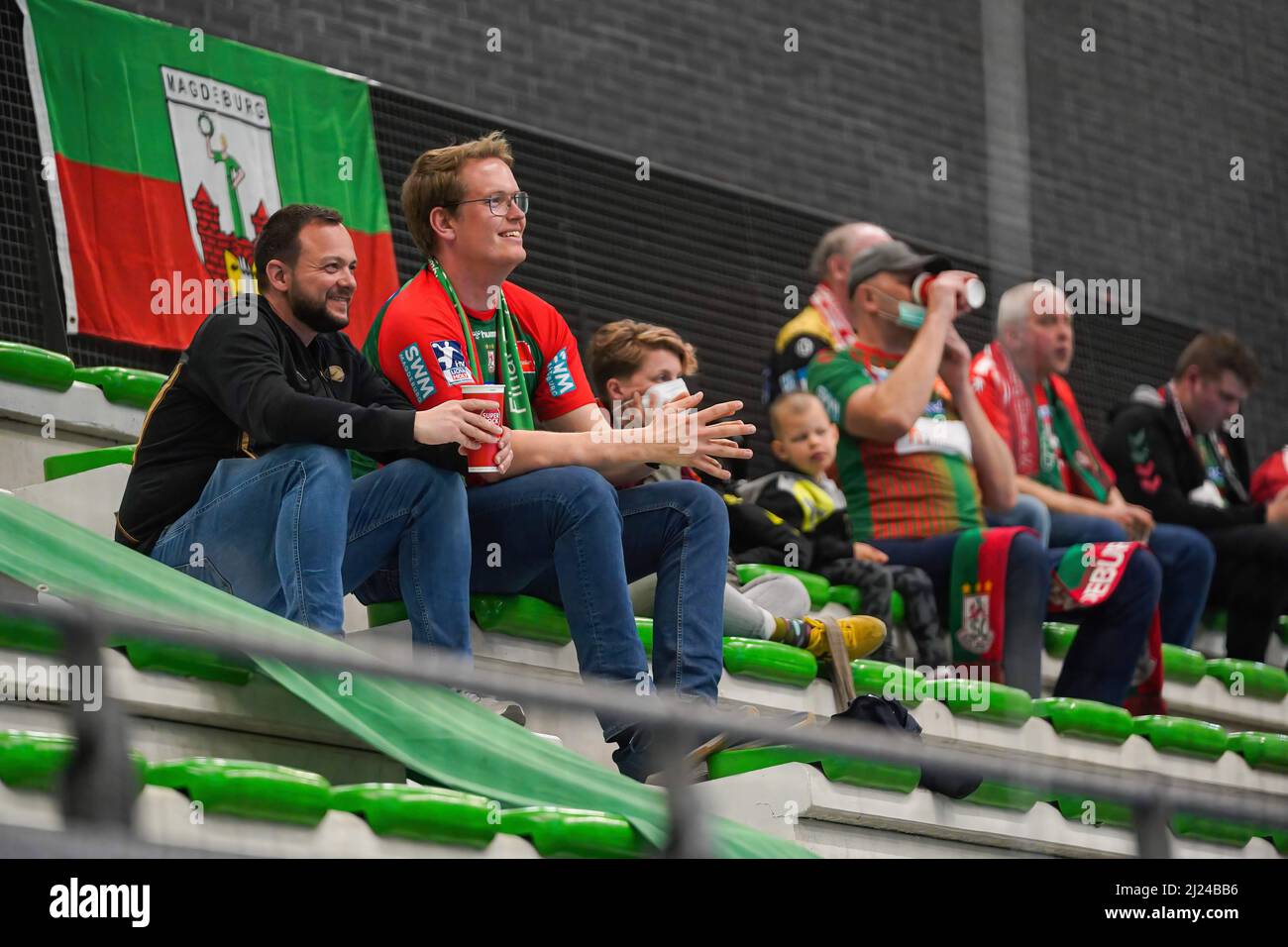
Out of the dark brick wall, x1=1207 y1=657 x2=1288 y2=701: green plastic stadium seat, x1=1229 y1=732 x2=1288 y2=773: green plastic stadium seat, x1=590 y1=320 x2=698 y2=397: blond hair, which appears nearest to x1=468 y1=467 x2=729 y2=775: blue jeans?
x1=590 y1=320 x2=698 y2=397: blond hair

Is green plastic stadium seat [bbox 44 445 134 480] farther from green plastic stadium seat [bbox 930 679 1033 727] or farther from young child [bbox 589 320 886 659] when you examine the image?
green plastic stadium seat [bbox 930 679 1033 727]

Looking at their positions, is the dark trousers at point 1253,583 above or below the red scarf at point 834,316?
below

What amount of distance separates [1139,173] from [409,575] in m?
6.08

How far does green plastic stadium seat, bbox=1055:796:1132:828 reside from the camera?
12.8ft

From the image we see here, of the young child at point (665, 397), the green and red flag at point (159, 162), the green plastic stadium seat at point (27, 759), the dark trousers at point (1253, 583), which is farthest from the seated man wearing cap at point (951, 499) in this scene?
the green plastic stadium seat at point (27, 759)

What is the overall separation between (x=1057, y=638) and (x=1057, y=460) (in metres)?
0.65

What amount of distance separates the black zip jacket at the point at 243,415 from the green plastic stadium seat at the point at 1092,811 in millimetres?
1444

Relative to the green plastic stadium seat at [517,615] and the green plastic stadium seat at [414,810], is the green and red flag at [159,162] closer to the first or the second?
the green plastic stadium seat at [517,615]

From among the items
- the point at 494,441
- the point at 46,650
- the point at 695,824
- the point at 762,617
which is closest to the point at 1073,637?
the point at 762,617

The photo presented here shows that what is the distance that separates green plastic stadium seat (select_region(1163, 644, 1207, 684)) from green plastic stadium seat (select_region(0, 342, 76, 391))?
2.75 meters

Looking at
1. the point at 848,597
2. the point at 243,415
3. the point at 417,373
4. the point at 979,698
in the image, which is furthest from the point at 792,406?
the point at 243,415

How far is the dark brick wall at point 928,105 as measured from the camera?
654 centimetres

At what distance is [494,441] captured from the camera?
3.27m
